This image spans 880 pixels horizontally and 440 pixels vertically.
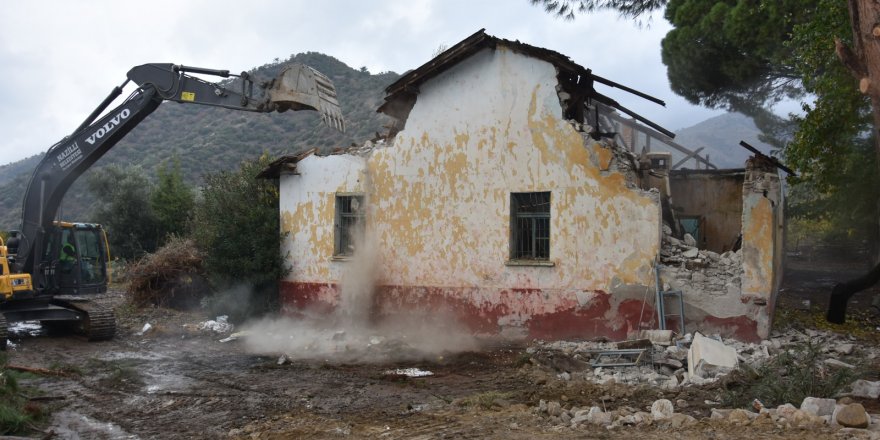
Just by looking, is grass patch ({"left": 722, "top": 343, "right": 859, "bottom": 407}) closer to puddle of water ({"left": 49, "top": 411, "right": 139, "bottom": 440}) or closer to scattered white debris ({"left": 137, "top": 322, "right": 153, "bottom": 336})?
puddle of water ({"left": 49, "top": 411, "right": 139, "bottom": 440})

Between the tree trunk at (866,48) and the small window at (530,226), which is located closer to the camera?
the tree trunk at (866,48)

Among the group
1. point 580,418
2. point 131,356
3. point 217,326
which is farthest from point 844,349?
point 217,326

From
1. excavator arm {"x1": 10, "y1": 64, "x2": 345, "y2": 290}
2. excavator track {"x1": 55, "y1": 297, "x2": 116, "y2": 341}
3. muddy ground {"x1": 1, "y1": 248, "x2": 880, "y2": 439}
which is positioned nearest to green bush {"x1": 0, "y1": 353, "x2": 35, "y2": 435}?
muddy ground {"x1": 1, "y1": 248, "x2": 880, "y2": 439}

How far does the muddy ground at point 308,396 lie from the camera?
22.6 feet

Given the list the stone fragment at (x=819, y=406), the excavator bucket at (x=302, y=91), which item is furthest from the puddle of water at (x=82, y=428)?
the stone fragment at (x=819, y=406)

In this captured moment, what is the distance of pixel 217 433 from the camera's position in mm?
7121

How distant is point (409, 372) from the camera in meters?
10.6

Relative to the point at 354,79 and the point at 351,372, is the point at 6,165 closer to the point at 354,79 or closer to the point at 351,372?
the point at 354,79

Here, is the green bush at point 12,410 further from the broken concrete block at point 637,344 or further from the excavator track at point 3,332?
the broken concrete block at point 637,344

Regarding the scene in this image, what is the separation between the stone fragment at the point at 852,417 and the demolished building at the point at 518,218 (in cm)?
562

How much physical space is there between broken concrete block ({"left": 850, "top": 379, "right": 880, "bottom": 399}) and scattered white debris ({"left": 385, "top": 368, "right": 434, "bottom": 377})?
18.3ft

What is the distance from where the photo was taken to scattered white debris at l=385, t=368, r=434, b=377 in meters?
10.4

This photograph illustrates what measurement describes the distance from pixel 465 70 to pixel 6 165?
84981 mm

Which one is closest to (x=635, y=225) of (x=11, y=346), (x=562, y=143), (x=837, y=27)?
(x=562, y=143)
